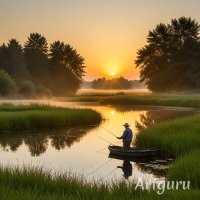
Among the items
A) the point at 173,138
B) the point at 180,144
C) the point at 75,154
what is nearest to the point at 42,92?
the point at 75,154

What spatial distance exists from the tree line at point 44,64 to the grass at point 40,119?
66841 millimetres

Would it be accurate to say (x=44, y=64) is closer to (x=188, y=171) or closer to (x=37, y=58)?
(x=37, y=58)

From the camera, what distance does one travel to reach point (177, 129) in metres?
25.9

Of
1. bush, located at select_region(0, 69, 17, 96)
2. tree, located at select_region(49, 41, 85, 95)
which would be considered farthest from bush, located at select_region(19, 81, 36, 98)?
tree, located at select_region(49, 41, 85, 95)

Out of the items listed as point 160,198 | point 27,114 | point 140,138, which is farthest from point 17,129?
point 160,198

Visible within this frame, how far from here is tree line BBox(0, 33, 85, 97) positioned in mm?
108750

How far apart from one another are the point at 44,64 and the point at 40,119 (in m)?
84.1

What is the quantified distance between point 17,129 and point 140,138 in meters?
12.1

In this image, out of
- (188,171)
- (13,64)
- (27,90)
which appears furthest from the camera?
(13,64)

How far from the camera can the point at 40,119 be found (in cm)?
3566

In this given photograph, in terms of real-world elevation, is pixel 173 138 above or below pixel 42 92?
below

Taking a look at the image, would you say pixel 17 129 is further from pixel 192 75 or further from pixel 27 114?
pixel 192 75

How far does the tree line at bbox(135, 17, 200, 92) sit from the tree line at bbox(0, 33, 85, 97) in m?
22.6

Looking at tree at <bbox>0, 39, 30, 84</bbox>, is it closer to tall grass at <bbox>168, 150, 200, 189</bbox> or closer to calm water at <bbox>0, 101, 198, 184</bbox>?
calm water at <bbox>0, 101, 198, 184</bbox>
